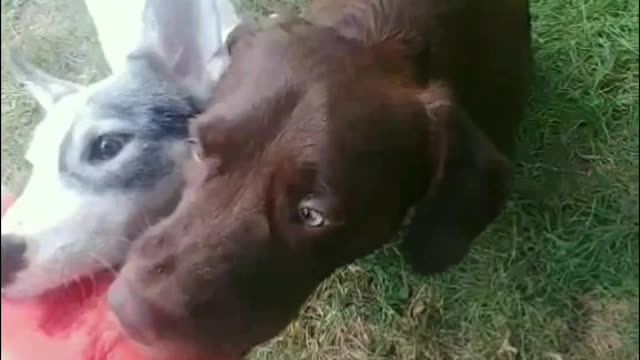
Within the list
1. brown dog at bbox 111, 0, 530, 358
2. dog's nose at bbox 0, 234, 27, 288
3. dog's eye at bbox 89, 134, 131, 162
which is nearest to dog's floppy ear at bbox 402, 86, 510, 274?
brown dog at bbox 111, 0, 530, 358

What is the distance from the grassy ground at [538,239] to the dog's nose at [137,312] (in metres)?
0.13

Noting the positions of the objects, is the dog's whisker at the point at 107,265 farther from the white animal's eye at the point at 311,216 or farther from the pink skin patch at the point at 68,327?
the white animal's eye at the point at 311,216

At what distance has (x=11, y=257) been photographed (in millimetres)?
981

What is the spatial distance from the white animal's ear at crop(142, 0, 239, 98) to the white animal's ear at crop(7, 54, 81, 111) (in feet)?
0.25

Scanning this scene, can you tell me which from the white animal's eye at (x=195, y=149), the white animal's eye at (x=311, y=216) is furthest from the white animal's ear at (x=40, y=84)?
the white animal's eye at (x=311, y=216)

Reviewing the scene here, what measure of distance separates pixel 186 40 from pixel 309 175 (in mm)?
157

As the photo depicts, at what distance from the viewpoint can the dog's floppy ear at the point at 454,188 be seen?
3.82 feet

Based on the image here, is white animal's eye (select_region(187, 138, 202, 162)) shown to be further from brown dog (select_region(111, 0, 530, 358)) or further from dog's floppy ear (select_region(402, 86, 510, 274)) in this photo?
dog's floppy ear (select_region(402, 86, 510, 274))

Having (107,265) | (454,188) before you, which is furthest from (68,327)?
(454,188)

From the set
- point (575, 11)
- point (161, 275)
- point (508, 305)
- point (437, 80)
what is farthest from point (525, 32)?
point (161, 275)

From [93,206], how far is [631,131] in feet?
1.50

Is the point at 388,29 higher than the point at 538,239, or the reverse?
the point at 388,29

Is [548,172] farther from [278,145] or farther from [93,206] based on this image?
[93,206]

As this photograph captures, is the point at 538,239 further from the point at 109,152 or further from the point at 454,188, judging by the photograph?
the point at 109,152
